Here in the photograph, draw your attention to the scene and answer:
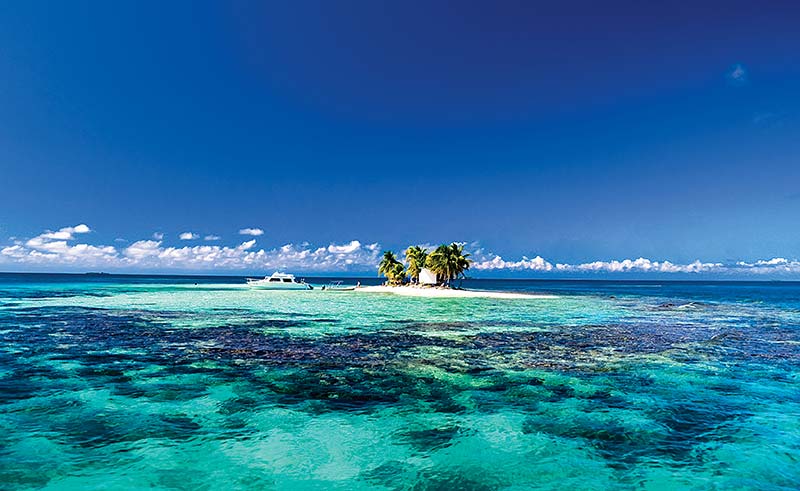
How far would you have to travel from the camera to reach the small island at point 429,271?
90.2 metres

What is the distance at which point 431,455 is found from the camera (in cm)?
933

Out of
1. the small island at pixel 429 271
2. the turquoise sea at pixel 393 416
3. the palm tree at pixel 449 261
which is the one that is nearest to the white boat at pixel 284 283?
the small island at pixel 429 271

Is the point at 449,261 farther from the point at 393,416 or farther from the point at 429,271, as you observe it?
the point at 393,416

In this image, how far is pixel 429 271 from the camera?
99.6 meters

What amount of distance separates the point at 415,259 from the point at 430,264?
848 cm

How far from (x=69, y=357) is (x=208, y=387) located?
29.5ft

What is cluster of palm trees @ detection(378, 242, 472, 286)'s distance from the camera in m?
93.2

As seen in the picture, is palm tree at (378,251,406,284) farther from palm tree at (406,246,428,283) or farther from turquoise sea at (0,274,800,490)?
turquoise sea at (0,274,800,490)

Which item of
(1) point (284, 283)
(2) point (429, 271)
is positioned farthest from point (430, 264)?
(1) point (284, 283)

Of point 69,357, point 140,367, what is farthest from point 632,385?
point 69,357

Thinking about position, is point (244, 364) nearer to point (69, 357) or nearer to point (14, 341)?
point (69, 357)

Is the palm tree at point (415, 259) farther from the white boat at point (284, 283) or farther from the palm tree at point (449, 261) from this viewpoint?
the white boat at point (284, 283)

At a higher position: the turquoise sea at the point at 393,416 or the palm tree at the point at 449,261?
the palm tree at the point at 449,261

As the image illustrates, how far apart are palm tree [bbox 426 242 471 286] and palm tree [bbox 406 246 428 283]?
869 centimetres
